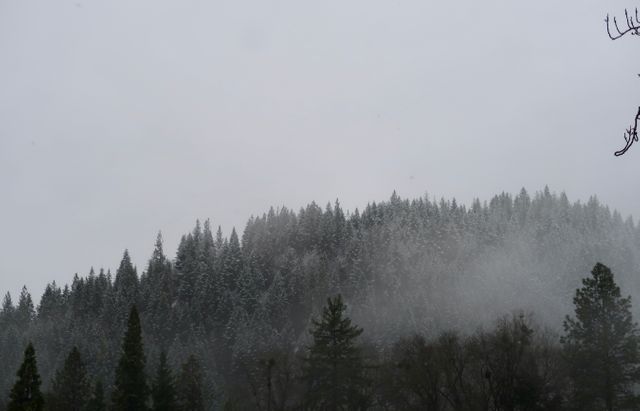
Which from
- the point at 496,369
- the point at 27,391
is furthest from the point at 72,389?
the point at 496,369

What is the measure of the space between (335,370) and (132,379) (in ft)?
50.8

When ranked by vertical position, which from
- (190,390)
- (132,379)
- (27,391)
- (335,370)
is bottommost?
(335,370)

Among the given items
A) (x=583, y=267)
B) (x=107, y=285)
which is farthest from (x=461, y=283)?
(x=107, y=285)

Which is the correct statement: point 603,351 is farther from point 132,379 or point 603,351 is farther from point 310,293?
point 310,293

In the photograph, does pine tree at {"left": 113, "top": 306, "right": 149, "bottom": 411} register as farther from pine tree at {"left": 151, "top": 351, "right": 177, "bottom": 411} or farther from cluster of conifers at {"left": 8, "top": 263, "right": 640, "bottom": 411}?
pine tree at {"left": 151, "top": 351, "right": 177, "bottom": 411}

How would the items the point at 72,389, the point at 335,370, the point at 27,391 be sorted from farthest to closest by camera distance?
the point at 72,389
the point at 335,370
the point at 27,391

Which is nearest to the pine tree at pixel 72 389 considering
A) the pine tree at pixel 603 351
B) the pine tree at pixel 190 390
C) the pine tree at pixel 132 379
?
the pine tree at pixel 190 390

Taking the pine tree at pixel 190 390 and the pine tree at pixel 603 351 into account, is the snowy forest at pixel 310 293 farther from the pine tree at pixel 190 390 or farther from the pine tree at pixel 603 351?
the pine tree at pixel 603 351

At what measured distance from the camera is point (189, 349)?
13125cm

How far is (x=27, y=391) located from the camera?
39.0 m

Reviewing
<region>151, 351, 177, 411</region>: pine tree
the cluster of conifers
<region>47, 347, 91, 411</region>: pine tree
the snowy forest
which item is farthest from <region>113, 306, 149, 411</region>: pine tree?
the snowy forest

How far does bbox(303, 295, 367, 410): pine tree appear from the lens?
172 ft

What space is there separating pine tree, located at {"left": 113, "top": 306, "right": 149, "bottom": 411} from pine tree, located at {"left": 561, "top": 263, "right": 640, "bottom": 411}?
1259 inches

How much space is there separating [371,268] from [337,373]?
115 meters
